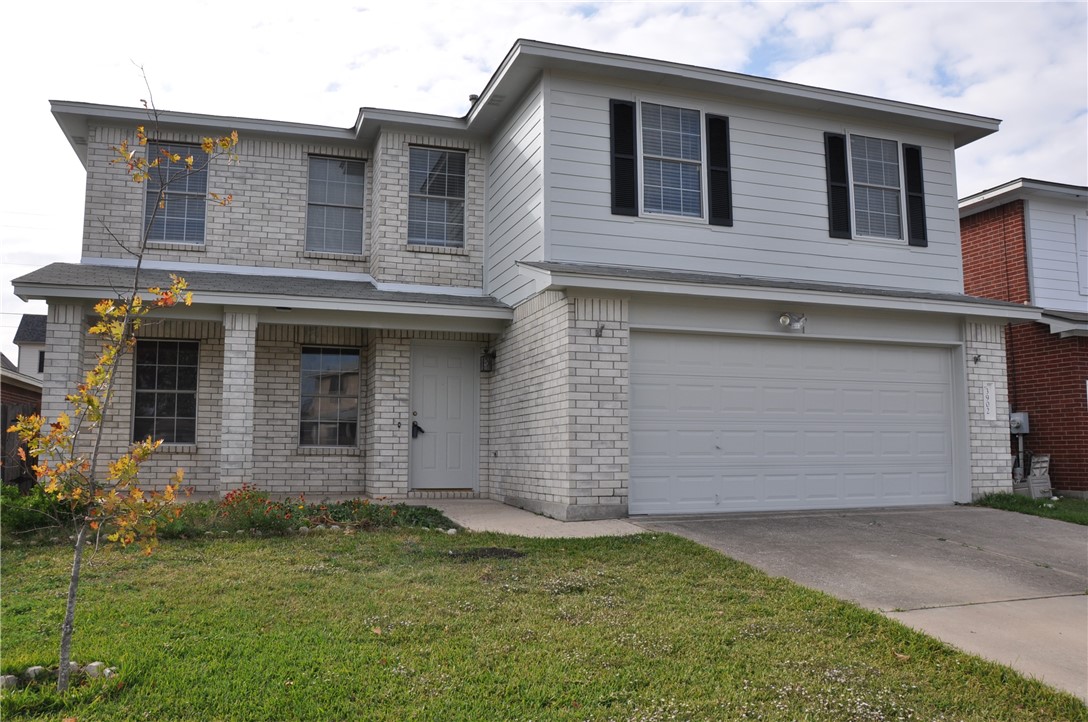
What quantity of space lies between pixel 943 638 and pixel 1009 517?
6202 millimetres

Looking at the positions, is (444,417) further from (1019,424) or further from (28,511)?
(1019,424)

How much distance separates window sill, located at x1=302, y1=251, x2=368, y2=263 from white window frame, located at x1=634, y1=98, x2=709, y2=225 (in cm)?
497

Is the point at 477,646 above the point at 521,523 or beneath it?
beneath

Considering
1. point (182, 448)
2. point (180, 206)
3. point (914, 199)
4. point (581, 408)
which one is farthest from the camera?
point (180, 206)

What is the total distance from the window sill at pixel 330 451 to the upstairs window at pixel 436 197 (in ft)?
11.1

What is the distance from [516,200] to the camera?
11.8 m

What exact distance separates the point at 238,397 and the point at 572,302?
4848mm

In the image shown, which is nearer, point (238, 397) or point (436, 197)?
point (238, 397)

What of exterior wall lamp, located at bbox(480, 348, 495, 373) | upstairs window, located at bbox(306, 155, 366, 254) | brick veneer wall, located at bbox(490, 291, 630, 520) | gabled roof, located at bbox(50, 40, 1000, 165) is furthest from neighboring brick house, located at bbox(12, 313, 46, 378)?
brick veneer wall, located at bbox(490, 291, 630, 520)

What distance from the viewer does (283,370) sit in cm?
1284

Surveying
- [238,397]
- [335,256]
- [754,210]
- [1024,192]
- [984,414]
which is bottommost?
[984,414]

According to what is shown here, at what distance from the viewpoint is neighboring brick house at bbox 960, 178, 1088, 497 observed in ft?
45.4

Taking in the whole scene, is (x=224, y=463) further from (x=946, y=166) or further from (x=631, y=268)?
(x=946, y=166)

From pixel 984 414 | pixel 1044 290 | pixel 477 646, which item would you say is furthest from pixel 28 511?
pixel 1044 290
